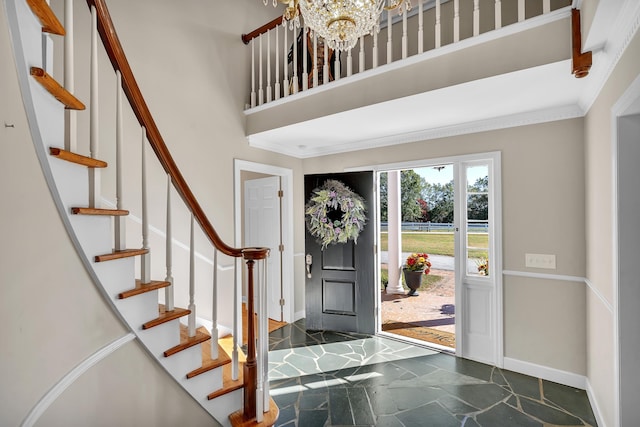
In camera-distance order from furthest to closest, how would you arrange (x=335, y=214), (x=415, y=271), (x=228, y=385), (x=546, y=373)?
(x=415, y=271) < (x=335, y=214) < (x=546, y=373) < (x=228, y=385)

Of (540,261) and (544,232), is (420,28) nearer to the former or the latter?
(544,232)

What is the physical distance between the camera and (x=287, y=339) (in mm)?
3869

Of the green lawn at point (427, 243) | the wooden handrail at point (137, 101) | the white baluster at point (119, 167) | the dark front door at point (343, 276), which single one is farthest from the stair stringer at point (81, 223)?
the green lawn at point (427, 243)

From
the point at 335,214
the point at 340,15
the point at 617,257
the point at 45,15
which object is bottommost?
the point at 617,257

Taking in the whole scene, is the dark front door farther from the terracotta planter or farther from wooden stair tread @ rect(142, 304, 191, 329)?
wooden stair tread @ rect(142, 304, 191, 329)

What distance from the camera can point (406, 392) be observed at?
274cm

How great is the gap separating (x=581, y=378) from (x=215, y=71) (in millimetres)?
4646

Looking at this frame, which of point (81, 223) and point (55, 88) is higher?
point (55, 88)

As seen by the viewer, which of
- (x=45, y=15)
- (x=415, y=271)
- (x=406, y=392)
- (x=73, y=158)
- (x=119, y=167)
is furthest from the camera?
(x=415, y=271)

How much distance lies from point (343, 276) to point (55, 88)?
346 centimetres

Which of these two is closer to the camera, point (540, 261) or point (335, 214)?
point (540, 261)

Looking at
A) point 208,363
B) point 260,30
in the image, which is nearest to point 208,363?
point 208,363

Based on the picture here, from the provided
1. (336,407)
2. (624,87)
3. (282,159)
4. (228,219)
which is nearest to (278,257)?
(228,219)

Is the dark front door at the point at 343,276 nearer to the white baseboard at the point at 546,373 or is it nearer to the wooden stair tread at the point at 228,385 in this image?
the white baseboard at the point at 546,373
